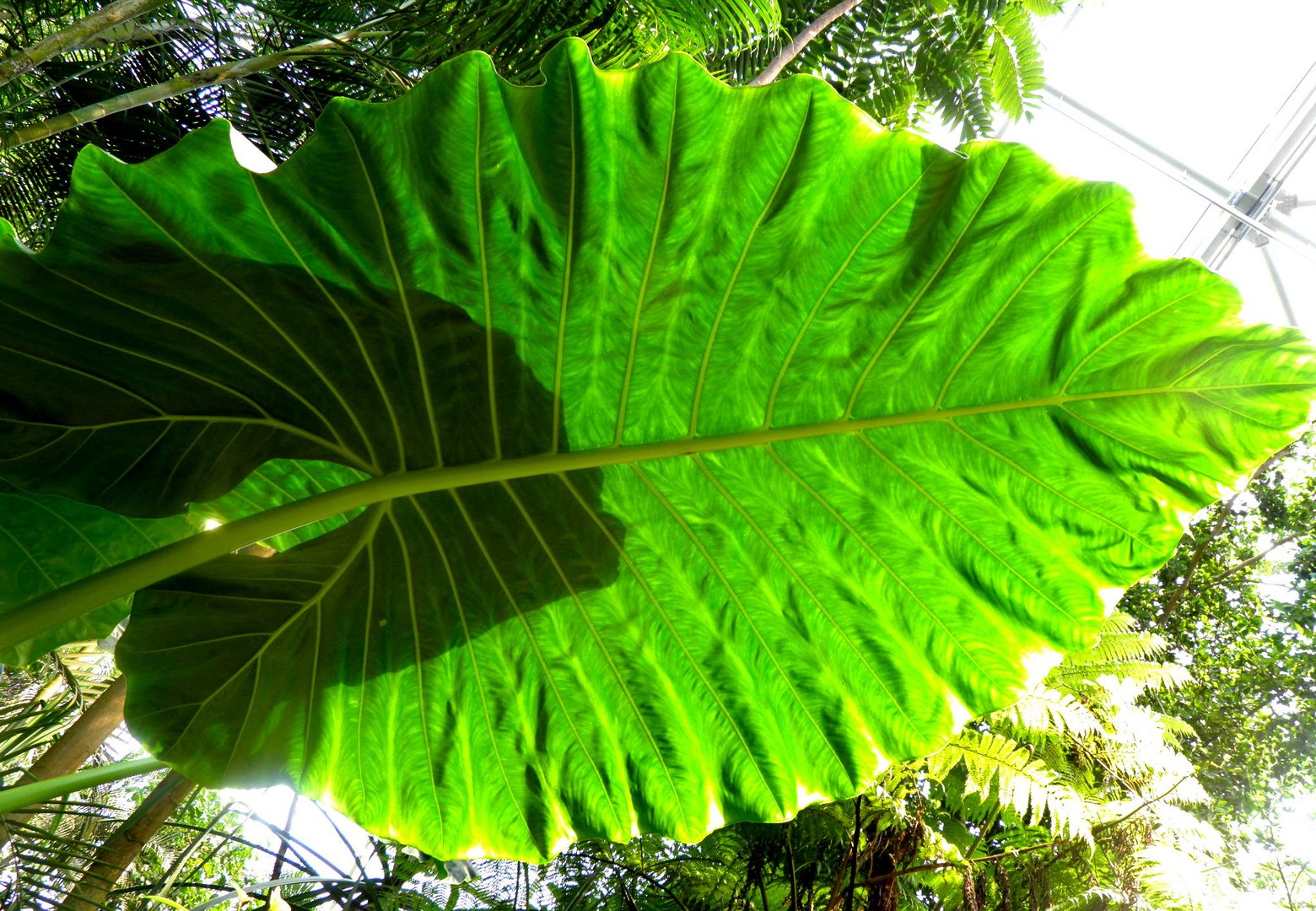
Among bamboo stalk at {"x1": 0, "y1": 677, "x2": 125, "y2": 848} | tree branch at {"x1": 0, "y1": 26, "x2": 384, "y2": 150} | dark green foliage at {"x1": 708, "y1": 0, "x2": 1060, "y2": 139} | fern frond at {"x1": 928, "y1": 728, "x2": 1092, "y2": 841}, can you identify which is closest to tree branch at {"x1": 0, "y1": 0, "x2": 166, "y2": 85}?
tree branch at {"x1": 0, "y1": 26, "x2": 384, "y2": 150}

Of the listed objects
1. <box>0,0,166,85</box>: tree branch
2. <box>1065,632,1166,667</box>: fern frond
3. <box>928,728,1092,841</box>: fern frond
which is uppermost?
<box>0,0,166,85</box>: tree branch

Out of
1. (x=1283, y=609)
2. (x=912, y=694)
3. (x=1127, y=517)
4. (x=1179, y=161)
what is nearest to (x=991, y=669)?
(x=912, y=694)

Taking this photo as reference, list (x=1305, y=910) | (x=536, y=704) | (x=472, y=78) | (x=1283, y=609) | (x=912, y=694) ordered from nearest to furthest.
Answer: (x=472, y=78), (x=912, y=694), (x=536, y=704), (x=1305, y=910), (x=1283, y=609)

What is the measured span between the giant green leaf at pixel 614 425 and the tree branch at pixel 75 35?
1411mm

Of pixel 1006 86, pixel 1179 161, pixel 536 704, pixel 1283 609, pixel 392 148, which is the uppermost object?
pixel 1179 161

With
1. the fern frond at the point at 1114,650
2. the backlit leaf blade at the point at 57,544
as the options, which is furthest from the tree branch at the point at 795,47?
the fern frond at the point at 1114,650

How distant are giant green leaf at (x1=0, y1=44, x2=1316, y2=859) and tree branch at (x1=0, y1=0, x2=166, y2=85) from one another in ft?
4.63

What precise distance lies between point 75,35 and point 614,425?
177 centimetres

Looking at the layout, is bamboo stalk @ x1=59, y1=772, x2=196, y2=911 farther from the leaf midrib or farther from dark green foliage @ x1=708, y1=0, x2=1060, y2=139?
dark green foliage @ x1=708, y1=0, x2=1060, y2=139

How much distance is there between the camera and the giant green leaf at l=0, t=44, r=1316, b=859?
0.67m

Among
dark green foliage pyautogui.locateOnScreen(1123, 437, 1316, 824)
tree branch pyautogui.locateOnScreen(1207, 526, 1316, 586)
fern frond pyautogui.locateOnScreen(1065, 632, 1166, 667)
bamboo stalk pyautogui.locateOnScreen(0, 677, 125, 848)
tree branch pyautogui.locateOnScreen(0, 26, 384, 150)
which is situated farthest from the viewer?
tree branch pyautogui.locateOnScreen(1207, 526, 1316, 586)

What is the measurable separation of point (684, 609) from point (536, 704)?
22cm

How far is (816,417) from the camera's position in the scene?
803 mm

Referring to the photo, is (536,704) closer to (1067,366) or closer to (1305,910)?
Answer: (1067,366)
